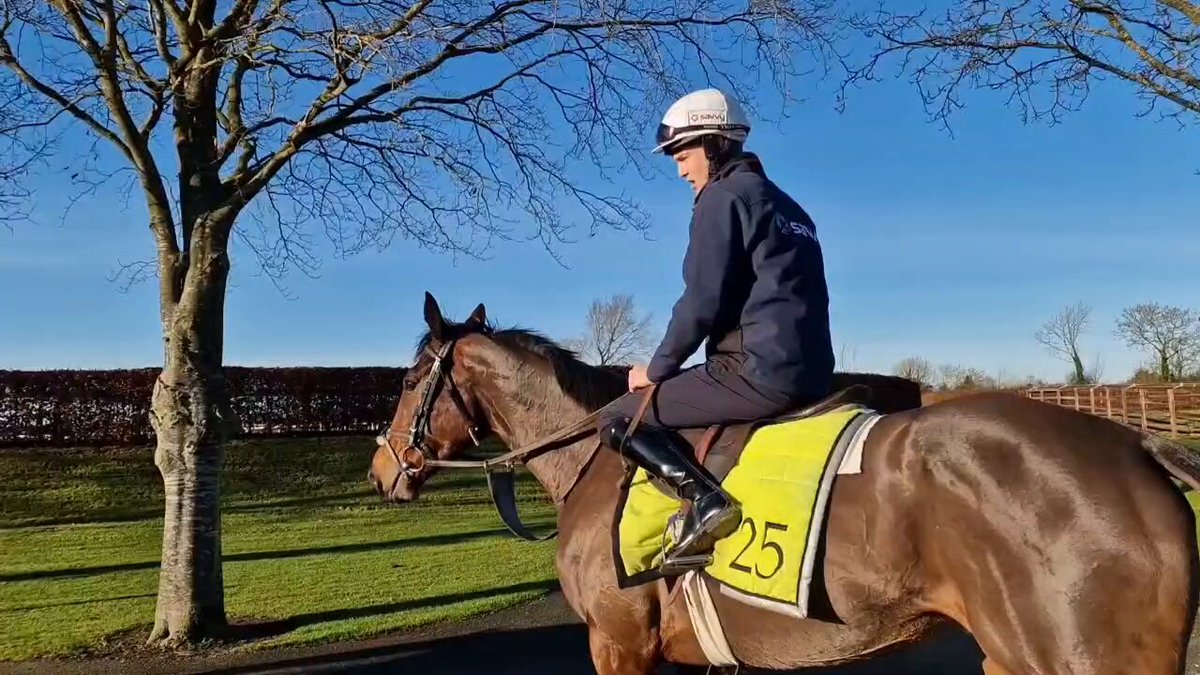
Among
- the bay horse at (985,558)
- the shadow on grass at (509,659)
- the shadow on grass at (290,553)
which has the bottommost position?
the shadow on grass at (509,659)

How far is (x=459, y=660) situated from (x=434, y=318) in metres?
3.82

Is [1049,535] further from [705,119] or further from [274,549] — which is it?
[274,549]

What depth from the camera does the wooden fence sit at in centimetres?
3156

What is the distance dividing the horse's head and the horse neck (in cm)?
16

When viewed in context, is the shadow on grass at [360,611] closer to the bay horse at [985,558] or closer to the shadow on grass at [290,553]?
the shadow on grass at [290,553]

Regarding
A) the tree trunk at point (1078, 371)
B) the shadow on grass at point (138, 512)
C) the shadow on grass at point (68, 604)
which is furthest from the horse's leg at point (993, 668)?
the tree trunk at point (1078, 371)

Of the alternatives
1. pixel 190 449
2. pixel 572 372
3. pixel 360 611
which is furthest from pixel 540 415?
pixel 360 611

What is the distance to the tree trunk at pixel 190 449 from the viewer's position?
8.27 meters

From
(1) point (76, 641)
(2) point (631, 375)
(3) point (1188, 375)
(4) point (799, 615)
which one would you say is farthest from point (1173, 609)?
(3) point (1188, 375)

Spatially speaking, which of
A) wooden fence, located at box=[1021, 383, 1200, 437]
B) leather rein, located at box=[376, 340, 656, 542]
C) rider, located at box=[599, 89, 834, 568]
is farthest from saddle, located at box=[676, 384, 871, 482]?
wooden fence, located at box=[1021, 383, 1200, 437]

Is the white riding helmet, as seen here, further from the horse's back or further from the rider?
the horse's back

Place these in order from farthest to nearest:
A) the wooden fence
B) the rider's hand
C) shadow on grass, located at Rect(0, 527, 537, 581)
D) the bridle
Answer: the wooden fence → shadow on grass, located at Rect(0, 527, 537, 581) → the bridle → the rider's hand

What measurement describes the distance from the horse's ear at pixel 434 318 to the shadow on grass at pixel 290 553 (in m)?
9.63

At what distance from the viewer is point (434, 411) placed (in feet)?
16.5
